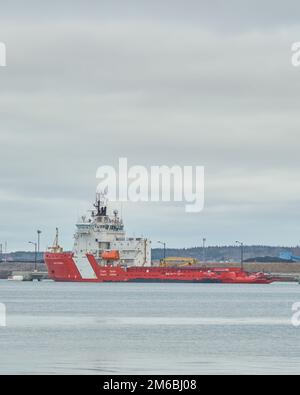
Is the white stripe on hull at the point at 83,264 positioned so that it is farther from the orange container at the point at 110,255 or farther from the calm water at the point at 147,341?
the calm water at the point at 147,341

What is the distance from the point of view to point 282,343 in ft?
222

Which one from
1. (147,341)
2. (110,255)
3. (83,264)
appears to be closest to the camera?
(147,341)

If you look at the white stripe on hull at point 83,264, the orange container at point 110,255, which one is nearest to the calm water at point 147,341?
the orange container at point 110,255

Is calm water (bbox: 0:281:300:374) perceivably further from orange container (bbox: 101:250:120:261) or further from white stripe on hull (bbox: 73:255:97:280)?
white stripe on hull (bbox: 73:255:97:280)

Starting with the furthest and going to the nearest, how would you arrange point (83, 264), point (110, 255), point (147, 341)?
point (83, 264), point (110, 255), point (147, 341)

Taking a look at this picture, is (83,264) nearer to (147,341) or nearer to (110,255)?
(110,255)

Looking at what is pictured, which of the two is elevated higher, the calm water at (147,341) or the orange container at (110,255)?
the orange container at (110,255)

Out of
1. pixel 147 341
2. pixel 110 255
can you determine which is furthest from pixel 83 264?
pixel 147 341

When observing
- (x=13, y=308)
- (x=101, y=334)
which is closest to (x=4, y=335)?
(x=101, y=334)

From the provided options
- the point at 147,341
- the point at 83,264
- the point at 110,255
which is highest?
the point at 110,255

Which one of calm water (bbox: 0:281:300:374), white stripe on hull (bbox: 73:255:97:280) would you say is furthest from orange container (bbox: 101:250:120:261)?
calm water (bbox: 0:281:300:374)

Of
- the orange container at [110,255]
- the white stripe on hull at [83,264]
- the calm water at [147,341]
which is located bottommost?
the calm water at [147,341]
